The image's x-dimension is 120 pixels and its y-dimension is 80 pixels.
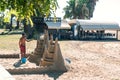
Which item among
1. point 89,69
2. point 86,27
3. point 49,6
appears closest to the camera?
point 49,6

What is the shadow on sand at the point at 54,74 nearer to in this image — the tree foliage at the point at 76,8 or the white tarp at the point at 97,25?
the white tarp at the point at 97,25

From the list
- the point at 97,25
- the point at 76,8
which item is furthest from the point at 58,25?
the point at 76,8

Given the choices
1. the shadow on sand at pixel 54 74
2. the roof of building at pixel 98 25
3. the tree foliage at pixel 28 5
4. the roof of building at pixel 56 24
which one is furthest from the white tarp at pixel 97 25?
the tree foliage at pixel 28 5

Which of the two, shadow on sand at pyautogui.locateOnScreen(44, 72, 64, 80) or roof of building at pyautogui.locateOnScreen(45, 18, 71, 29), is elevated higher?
roof of building at pyautogui.locateOnScreen(45, 18, 71, 29)

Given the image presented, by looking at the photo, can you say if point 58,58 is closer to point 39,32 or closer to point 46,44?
point 46,44

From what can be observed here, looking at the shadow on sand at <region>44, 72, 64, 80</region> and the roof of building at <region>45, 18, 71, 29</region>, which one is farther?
the roof of building at <region>45, 18, 71, 29</region>

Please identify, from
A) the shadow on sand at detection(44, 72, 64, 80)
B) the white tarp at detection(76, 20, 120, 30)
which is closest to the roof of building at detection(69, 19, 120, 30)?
the white tarp at detection(76, 20, 120, 30)

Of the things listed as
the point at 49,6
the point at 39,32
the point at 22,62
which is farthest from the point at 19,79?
the point at 39,32

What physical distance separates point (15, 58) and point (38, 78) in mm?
6375

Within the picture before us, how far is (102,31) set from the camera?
46.8 meters

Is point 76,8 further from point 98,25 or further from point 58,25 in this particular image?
point 58,25

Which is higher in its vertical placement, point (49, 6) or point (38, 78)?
point (49, 6)

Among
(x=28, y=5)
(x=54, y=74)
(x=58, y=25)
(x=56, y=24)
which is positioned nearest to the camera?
(x=28, y=5)

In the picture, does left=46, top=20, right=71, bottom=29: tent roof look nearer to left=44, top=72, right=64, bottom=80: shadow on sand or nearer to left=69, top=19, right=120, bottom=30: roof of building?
left=69, top=19, right=120, bottom=30: roof of building
